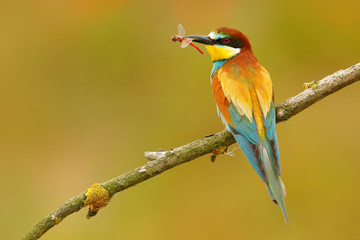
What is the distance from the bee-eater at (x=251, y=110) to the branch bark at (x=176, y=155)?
0.05m

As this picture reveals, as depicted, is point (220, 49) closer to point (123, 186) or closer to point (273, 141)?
point (273, 141)

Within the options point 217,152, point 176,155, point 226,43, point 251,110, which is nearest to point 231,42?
point 226,43

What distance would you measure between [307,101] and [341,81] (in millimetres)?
128

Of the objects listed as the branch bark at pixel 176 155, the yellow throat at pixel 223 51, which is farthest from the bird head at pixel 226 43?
the branch bark at pixel 176 155

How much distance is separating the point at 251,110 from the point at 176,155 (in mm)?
388

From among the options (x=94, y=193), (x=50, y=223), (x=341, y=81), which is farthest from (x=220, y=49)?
(x=50, y=223)

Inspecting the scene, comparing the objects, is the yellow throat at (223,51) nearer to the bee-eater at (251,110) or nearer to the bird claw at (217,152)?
the bee-eater at (251,110)

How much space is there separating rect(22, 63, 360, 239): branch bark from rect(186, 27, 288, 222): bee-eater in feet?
0.17

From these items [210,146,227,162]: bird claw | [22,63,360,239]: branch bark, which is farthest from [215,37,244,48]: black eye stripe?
[210,146,227,162]: bird claw

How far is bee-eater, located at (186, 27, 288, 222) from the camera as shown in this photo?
1.54 meters

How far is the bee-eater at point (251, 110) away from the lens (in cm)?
→ 154

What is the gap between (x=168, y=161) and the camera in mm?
1404

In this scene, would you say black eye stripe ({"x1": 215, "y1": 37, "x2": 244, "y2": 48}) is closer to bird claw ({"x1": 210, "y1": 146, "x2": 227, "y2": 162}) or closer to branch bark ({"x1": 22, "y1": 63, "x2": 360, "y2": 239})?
branch bark ({"x1": 22, "y1": 63, "x2": 360, "y2": 239})

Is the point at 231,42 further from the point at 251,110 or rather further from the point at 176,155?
the point at 176,155
